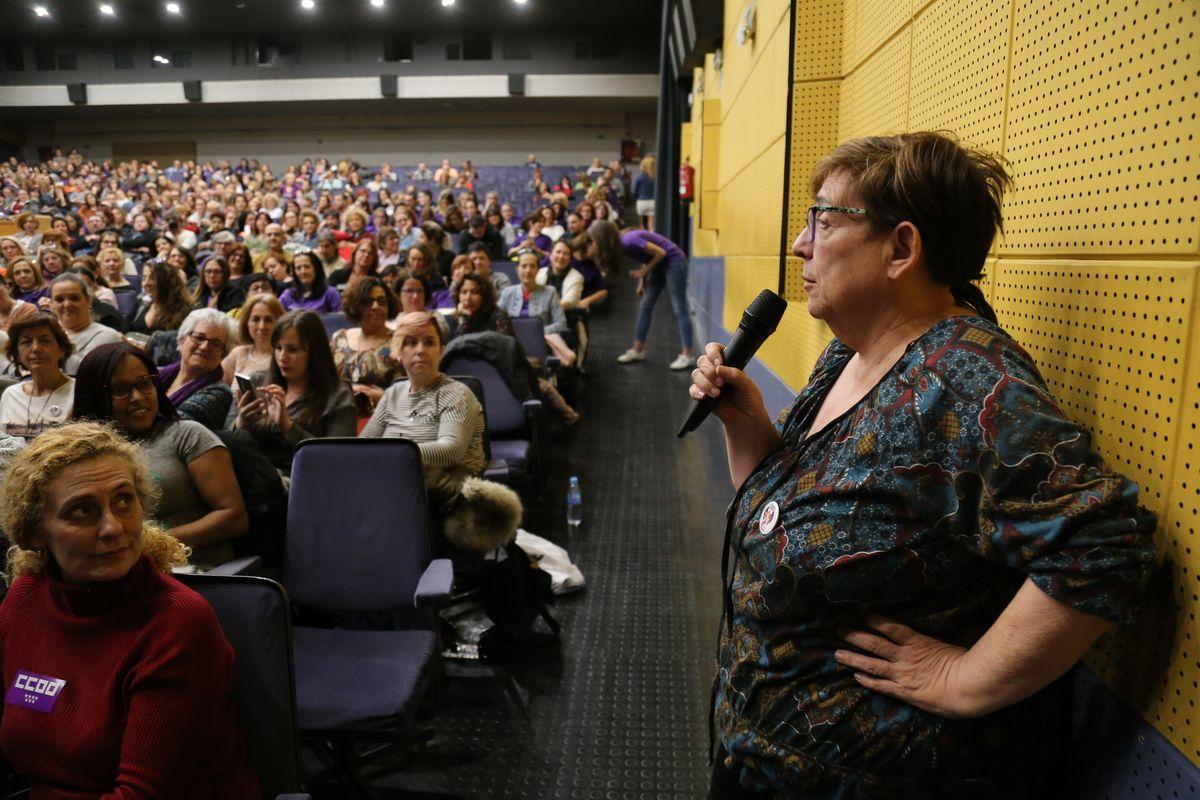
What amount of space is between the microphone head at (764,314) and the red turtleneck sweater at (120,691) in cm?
97

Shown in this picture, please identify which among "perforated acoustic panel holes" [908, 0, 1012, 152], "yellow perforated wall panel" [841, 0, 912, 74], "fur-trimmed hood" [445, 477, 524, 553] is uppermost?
"yellow perforated wall panel" [841, 0, 912, 74]

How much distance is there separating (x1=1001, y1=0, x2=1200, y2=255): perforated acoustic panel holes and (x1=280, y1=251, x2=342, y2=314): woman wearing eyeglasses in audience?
446 cm

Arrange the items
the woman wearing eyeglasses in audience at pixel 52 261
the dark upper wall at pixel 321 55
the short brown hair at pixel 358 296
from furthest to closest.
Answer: the dark upper wall at pixel 321 55, the woman wearing eyeglasses in audience at pixel 52 261, the short brown hair at pixel 358 296

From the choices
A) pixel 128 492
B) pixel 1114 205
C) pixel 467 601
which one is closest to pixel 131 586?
pixel 128 492

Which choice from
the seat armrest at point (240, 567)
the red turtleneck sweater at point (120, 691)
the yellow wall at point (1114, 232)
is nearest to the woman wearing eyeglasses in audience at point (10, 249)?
the seat armrest at point (240, 567)

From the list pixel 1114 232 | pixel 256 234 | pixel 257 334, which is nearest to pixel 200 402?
pixel 257 334

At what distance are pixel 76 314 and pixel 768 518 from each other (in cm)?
381

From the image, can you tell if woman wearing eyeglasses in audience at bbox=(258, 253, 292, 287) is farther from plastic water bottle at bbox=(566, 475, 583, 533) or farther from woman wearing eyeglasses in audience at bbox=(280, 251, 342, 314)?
plastic water bottle at bbox=(566, 475, 583, 533)

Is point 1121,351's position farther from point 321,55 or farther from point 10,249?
point 321,55

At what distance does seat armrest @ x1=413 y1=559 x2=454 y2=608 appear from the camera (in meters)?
1.84

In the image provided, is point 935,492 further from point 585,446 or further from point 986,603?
point 585,446

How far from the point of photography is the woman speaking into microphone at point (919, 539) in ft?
2.43

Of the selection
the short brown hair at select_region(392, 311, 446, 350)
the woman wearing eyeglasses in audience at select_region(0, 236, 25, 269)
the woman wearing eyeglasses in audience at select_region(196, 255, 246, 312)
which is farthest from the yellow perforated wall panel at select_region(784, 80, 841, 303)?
the woman wearing eyeglasses in audience at select_region(0, 236, 25, 269)

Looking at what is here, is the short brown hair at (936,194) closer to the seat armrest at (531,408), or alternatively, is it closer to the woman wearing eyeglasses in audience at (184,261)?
the seat armrest at (531,408)
